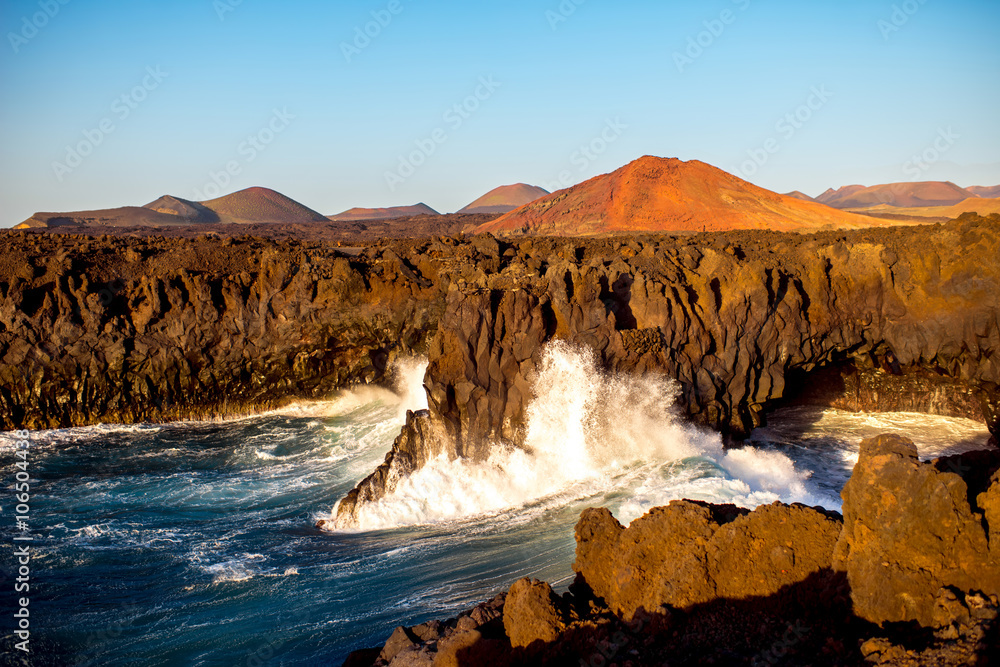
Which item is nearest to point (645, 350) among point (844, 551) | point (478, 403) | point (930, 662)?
point (478, 403)

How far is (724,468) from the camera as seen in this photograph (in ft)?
45.7

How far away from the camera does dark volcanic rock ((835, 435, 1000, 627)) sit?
5.73 metres

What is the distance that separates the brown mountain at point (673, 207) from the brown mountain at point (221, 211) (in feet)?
145

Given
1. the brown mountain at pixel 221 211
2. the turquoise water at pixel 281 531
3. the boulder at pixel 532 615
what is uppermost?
the brown mountain at pixel 221 211

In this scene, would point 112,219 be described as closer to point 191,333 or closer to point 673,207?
point 673,207

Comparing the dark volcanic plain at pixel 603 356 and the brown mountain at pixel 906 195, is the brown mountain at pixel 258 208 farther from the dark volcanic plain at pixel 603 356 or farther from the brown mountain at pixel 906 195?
the brown mountain at pixel 906 195

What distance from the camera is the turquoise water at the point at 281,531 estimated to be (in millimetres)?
9133

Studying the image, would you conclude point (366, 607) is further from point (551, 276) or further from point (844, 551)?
point (551, 276)

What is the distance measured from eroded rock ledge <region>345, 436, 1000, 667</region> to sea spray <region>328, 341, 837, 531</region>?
576cm

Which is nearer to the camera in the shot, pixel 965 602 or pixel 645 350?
pixel 965 602

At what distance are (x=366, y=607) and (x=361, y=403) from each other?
12.5 metres

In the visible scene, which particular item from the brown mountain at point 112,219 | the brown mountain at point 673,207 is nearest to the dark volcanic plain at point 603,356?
the brown mountain at point 673,207

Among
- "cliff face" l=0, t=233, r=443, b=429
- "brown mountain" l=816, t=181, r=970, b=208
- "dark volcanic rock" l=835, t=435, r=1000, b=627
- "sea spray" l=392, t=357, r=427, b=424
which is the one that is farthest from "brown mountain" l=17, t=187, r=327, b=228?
"dark volcanic rock" l=835, t=435, r=1000, b=627

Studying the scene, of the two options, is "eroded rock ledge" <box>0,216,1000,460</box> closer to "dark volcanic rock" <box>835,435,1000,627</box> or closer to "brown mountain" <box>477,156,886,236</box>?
"dark volcanic rock" <box>835,435,1000,627</box>
